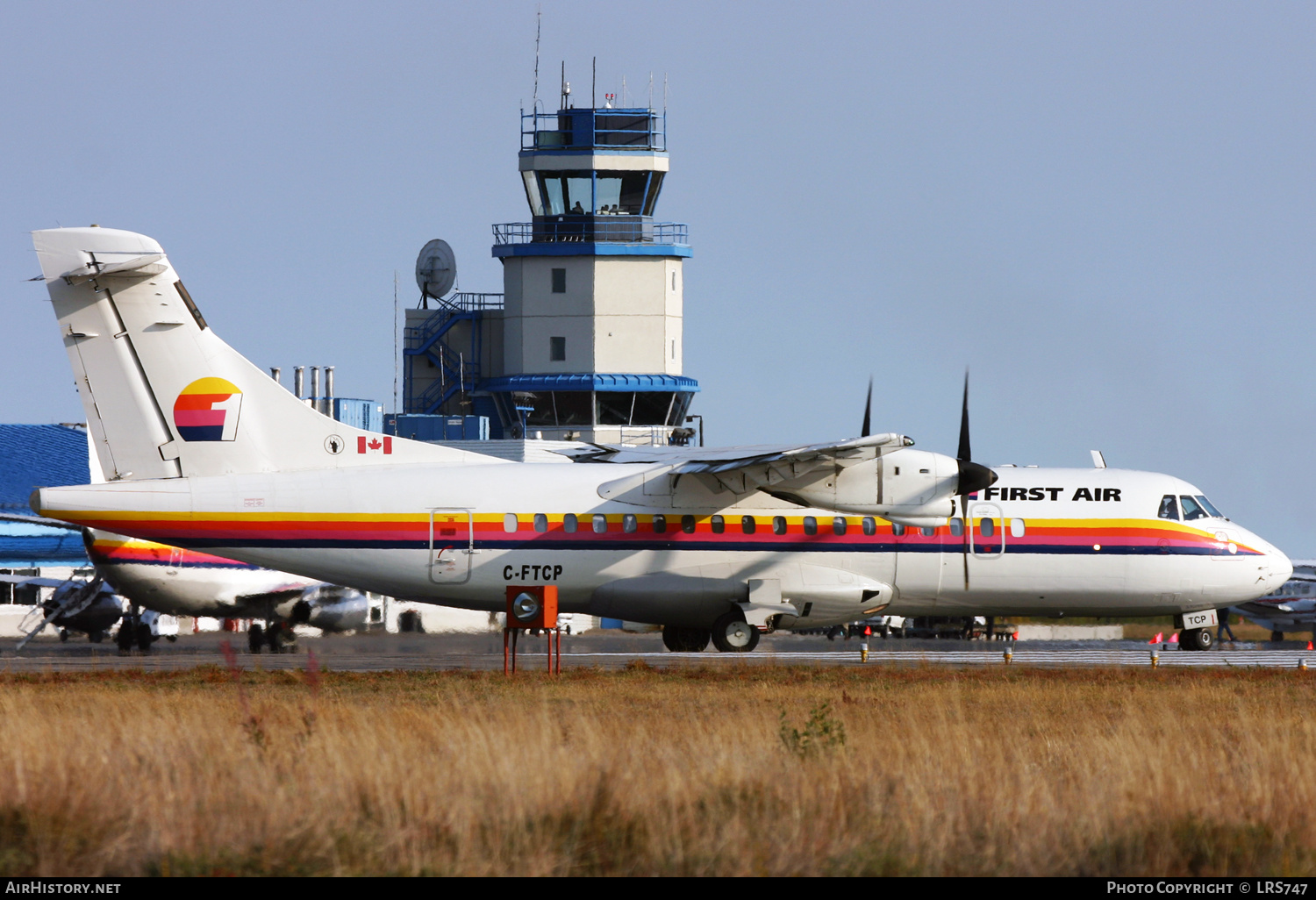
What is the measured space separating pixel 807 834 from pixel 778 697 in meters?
10.1

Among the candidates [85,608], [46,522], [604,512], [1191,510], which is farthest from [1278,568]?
[85,608]

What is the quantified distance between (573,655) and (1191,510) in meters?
13.0

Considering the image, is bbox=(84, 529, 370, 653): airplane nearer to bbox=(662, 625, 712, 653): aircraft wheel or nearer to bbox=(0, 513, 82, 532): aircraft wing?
bbox=(0, 513, 82, 532): aircraft wing

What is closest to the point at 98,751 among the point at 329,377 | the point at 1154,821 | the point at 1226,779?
the point at 1154,821

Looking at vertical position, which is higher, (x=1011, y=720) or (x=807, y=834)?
(x=807, y=834)

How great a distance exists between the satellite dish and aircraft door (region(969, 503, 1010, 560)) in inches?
1633

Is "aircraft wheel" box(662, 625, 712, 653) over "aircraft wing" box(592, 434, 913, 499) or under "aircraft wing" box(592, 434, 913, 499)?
under

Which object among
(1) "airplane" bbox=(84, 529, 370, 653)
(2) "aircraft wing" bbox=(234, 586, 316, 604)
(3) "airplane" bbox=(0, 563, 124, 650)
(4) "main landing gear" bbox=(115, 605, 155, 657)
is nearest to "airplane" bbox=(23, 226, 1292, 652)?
(1) "airplane" bbox=(84, 529, 370, 653)

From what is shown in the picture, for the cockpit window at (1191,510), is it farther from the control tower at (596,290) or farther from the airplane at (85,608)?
the control tower at (596,290)

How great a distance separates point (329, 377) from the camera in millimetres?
61062

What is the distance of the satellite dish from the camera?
64938 millimetres

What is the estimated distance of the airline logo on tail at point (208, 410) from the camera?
24.1m

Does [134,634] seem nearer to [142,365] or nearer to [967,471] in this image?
[142,365]
